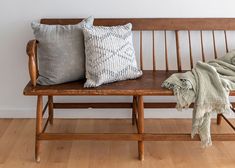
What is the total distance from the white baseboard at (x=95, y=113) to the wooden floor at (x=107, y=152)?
15 centimetres

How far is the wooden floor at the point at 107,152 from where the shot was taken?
1941mm

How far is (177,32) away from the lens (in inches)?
89.0

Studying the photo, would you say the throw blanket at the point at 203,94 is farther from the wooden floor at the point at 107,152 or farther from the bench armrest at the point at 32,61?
the bench armrest at the point at 32,61

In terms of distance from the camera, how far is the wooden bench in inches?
73.2

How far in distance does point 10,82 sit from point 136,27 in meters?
1.00

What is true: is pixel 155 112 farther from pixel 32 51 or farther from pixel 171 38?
pixel 32 51

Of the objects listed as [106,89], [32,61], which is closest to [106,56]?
[106,89]

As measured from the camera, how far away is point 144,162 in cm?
196

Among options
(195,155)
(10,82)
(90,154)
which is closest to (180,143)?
(195,155)

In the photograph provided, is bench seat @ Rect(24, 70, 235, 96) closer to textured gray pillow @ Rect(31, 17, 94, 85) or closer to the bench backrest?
textured gray pillow @ Rect(31, 17, 94, 85)

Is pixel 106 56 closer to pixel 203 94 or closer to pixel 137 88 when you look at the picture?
pixel 137 88

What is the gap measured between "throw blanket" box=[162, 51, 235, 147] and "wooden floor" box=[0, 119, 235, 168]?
21 centimetres

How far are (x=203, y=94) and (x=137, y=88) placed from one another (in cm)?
36

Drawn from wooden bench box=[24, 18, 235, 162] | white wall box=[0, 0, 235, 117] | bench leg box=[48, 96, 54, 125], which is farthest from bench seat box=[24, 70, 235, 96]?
white wall box=[0, 0, 235, 117]
